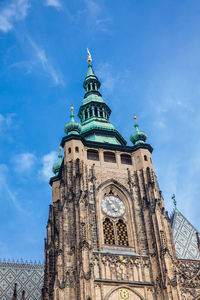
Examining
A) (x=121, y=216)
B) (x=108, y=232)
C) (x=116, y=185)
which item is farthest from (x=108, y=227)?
(x=116, y=185)

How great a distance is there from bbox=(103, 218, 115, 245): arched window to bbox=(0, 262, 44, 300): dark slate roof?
10430 millimetres

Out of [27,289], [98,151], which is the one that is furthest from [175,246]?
[27,289]

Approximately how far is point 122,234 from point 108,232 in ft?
3.40

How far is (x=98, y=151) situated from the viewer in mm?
39750

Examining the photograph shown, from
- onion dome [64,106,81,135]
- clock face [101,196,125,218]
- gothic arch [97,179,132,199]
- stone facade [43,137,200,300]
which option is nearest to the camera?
stone facade [43,137,200,300]

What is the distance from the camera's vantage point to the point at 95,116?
4572cm

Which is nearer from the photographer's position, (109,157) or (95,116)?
(109,157)

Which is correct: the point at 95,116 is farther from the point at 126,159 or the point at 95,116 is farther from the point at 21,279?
the point at 21,279

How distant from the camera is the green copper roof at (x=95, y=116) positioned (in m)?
42.9

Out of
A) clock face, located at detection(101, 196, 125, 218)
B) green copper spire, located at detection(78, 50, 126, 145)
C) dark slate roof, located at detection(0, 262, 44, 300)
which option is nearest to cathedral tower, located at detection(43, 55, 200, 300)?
clock face, located at detection(101, 196, 125, 218)

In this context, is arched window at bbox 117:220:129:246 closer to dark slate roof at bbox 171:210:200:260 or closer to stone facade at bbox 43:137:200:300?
stone facade at bbox 43:137:200:300

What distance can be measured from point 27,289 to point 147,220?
13.0m

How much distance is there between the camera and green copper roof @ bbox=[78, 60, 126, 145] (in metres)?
42.9

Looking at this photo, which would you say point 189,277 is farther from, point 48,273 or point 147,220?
point 48,273
